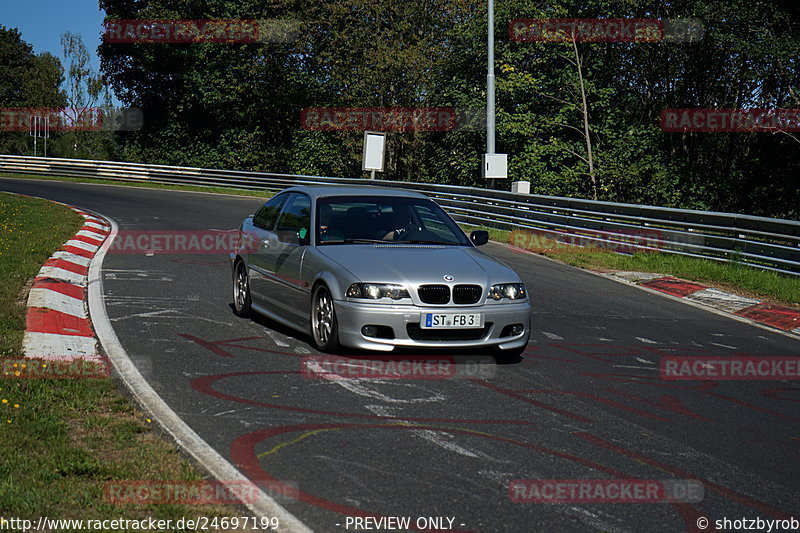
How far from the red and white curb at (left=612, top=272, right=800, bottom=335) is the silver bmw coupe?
4778 millimetres

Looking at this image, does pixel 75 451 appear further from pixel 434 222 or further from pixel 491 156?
pixel 491 156

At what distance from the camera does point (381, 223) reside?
9.13 metres

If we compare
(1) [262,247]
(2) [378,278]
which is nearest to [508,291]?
(2) [378,278]

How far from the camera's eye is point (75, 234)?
57.5 feet

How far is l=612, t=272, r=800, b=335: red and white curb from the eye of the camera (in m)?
11.9

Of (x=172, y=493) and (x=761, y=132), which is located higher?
(x=761, y=132)

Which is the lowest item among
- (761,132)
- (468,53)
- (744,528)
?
(744,528)

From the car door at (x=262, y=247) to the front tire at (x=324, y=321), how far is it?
1.18m

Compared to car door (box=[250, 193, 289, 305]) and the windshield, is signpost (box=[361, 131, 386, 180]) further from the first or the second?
the windshield

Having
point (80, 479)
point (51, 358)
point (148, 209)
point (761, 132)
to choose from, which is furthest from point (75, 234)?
point (761, 132)

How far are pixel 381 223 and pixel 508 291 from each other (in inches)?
63.7

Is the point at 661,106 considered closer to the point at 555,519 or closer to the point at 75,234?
the point at 75,234

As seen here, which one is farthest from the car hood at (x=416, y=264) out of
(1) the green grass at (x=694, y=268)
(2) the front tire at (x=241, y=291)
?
(1) the green grass at (x=694, y=268)

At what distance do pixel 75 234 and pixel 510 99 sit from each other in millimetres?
20668
